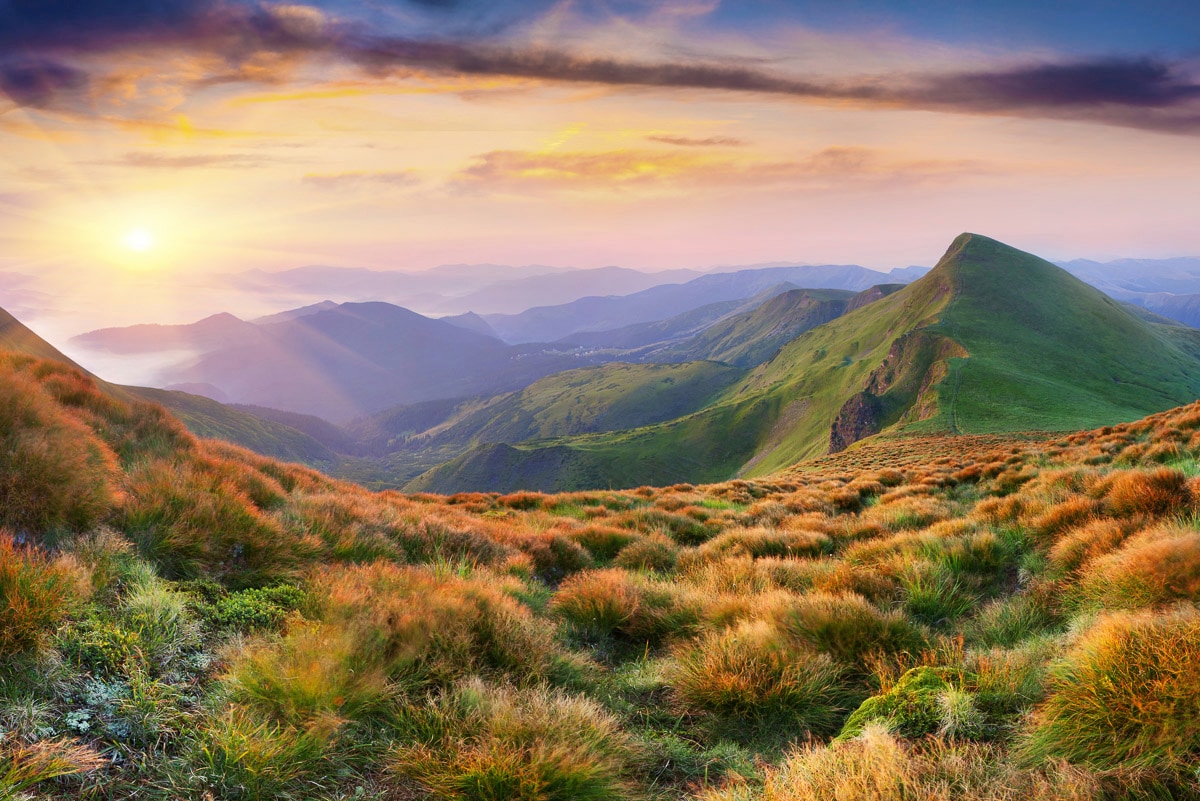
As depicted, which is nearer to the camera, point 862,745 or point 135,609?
point 862,745

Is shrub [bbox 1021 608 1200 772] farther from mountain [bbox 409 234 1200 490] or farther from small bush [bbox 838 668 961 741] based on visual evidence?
mountain [bbox 409 234 1200 490]

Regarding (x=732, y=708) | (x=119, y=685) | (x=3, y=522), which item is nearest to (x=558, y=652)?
(x=732, y=708)

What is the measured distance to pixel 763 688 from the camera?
4.45m

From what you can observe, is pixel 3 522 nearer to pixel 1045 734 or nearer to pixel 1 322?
pixel 1045 734

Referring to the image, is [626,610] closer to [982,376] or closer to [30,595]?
[30,595]

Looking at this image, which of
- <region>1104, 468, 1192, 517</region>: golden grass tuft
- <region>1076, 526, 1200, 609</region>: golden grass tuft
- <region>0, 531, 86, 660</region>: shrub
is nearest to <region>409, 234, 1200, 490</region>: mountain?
<region>1104, 468, 1192, 517</region>: golden grass tuft

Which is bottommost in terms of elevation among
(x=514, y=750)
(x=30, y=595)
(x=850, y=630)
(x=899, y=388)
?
(x=899, y=388)

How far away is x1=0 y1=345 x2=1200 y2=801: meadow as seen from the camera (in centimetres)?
309

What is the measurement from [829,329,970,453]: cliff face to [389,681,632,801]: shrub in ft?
388

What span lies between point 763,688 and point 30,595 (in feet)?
18.2

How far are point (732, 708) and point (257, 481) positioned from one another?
8.37 m

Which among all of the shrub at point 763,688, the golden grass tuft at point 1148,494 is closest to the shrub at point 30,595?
the shrub at point 763,688

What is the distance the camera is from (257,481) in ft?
29.4

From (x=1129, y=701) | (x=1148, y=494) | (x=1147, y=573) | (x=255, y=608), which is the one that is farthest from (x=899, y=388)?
(x=255, y=608)
